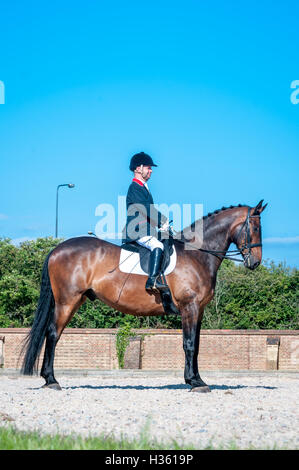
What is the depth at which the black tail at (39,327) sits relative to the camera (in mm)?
11289

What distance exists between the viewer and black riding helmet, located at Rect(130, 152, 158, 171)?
11.5 meters

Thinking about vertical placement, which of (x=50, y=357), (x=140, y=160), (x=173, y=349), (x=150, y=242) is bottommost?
(x=173, y=349)

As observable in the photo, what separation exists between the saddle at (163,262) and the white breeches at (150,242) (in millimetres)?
115

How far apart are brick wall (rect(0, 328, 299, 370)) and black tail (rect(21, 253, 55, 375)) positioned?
1025cm

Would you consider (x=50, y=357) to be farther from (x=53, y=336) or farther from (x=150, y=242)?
(x=150, y=242)

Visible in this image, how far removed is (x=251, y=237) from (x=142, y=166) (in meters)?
2.50

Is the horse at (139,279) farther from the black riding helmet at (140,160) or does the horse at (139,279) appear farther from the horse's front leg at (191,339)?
the black riding helmet at (140,160)

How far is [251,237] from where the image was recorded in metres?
11.3

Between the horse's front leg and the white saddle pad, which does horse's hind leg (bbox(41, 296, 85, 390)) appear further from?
the horse's front leg

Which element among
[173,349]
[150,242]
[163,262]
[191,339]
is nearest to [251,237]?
[163,262]

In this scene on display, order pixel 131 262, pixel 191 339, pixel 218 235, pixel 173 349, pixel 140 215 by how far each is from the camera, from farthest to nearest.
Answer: pixel 173 349 < pixel 218 235 < pixel 131 262 < pixel 140 215 < pixel 191 339
